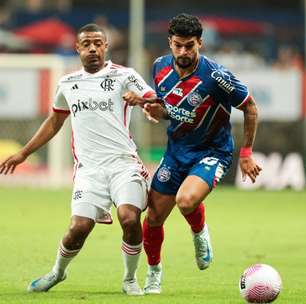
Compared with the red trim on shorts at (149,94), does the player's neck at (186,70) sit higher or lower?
higher

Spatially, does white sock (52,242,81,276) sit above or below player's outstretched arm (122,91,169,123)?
below

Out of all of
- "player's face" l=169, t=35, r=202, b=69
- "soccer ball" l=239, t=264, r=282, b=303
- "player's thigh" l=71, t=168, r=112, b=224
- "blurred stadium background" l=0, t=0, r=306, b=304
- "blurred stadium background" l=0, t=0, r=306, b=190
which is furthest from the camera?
"blurred stadium background" l=0, t=0, r=306, b=190

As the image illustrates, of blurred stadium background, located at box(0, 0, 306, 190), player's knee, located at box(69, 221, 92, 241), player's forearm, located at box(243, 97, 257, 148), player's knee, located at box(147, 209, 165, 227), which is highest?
player's forearm, located at box(243, 97, 257, 148)

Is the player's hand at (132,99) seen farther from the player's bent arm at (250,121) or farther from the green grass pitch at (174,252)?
the green grass pitch at (174,252)

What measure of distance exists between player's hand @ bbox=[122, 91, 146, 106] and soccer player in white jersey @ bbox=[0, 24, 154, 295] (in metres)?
0.27

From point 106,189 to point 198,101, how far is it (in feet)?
3.77

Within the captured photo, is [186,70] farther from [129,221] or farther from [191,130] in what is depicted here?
[129,221]

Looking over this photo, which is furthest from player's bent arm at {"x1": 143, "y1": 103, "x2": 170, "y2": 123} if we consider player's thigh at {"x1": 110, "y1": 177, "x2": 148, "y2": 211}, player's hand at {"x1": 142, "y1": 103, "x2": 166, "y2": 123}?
player's thigh at {"x1": 110, "y1": 177, "x2": 148, "y2": 211}

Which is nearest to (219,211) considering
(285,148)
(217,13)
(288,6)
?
(285,148)

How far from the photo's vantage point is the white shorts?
9828 mm

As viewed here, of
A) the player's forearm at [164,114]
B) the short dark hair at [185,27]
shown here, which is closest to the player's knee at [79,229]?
the player's forearm at [164,114]

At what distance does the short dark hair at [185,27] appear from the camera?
9992mm

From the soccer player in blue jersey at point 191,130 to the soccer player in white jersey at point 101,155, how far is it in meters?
0.33

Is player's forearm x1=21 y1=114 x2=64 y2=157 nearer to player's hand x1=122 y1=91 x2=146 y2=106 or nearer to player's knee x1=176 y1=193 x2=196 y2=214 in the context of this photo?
player's hand x1=122 y1=91 x2=146 y2=106
